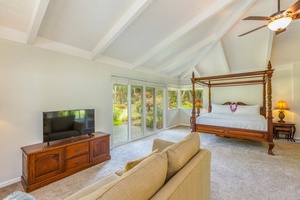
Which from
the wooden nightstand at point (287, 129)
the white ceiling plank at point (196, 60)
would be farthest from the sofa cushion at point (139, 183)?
the wooden nightstand at point (287, 129)

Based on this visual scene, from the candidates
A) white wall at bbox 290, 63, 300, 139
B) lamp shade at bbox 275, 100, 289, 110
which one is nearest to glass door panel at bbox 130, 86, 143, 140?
lamp shade at bbox 275, 100, 289, 110

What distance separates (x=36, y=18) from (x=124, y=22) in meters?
1.32

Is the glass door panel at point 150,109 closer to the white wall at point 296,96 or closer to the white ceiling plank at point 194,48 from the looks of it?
the white ceiling plank at point 194,48

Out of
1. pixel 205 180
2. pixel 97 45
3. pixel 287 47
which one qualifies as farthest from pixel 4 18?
pixel 287 47

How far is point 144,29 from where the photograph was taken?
3.17 metres

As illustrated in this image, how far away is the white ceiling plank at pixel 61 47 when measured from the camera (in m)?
2.73

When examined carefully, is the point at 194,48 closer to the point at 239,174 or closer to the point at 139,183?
the point at 239,174

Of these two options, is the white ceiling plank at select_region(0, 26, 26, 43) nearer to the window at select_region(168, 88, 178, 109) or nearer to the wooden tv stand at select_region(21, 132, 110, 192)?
the wooden tv stand at select_region(21, 132, 110, 192)

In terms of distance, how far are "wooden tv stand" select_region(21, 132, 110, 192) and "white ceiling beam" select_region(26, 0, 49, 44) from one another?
6.22 feet

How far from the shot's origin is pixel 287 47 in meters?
4.38

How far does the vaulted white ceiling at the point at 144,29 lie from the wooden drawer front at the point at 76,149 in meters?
1.98

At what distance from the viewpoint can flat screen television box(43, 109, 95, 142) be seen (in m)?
2.60

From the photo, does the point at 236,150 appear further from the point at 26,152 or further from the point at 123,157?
the point at 26,152

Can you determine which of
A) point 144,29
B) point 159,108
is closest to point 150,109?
point 159,108
